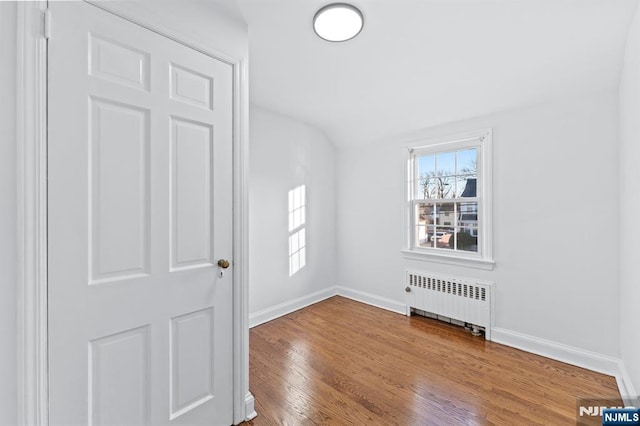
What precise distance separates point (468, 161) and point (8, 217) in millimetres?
3420

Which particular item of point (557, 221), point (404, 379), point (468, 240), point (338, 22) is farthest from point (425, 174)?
point (404, 379)

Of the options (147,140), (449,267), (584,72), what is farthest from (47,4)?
(449,267)

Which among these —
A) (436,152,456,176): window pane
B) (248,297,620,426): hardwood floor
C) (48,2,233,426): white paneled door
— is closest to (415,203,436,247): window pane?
(436,152,456,176): window pane

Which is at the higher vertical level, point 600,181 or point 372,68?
point 372,68

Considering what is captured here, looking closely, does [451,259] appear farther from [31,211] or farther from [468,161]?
[31,211]

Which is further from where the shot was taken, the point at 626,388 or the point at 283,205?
the point at 283,205

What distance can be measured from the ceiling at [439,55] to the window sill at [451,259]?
4.77 ft

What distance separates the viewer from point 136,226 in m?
1.37

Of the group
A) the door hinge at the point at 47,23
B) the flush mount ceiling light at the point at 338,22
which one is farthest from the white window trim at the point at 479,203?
the door hinge at the point at 47,23

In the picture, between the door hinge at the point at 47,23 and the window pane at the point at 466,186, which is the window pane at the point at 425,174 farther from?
the door hinge at the point at 47,23

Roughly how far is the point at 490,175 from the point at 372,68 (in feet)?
5.08

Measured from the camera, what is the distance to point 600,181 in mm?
2254

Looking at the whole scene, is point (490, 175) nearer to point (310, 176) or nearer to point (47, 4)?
point (310, 176)

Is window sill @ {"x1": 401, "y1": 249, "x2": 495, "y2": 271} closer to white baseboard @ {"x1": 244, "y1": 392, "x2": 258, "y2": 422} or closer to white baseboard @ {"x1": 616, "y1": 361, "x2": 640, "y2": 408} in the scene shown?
white baseboard @ {"x1": 616, "y1": 361, "x2": 640, "y2": 408}
